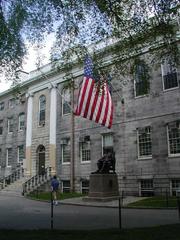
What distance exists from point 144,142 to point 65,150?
9129 millimetres

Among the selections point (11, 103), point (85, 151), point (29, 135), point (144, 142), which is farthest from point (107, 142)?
point (11, 103)

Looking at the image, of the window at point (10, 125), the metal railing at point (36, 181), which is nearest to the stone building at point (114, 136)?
the window at point (10, 125)

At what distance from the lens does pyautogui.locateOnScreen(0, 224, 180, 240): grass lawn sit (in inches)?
318

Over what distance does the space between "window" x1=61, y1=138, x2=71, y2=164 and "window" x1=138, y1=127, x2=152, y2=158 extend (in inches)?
317

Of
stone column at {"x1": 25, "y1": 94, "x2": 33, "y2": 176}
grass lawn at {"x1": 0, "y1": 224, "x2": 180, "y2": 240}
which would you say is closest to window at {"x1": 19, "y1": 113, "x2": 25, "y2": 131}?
stone column at {"x1": 25, "y1": 94, "x2": 33, "y2": 176}

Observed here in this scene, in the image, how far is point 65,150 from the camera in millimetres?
30688

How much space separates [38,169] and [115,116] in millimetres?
11388

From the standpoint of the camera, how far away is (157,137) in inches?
918

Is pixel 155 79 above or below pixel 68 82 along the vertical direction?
above

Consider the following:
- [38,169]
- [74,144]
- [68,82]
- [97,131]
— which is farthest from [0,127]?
[68,82]

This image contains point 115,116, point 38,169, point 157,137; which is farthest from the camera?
point 38,169

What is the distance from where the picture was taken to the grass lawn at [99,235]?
808cm

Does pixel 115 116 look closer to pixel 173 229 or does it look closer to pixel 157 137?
pixel 157 137

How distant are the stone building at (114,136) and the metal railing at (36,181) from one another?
729 millimetres
